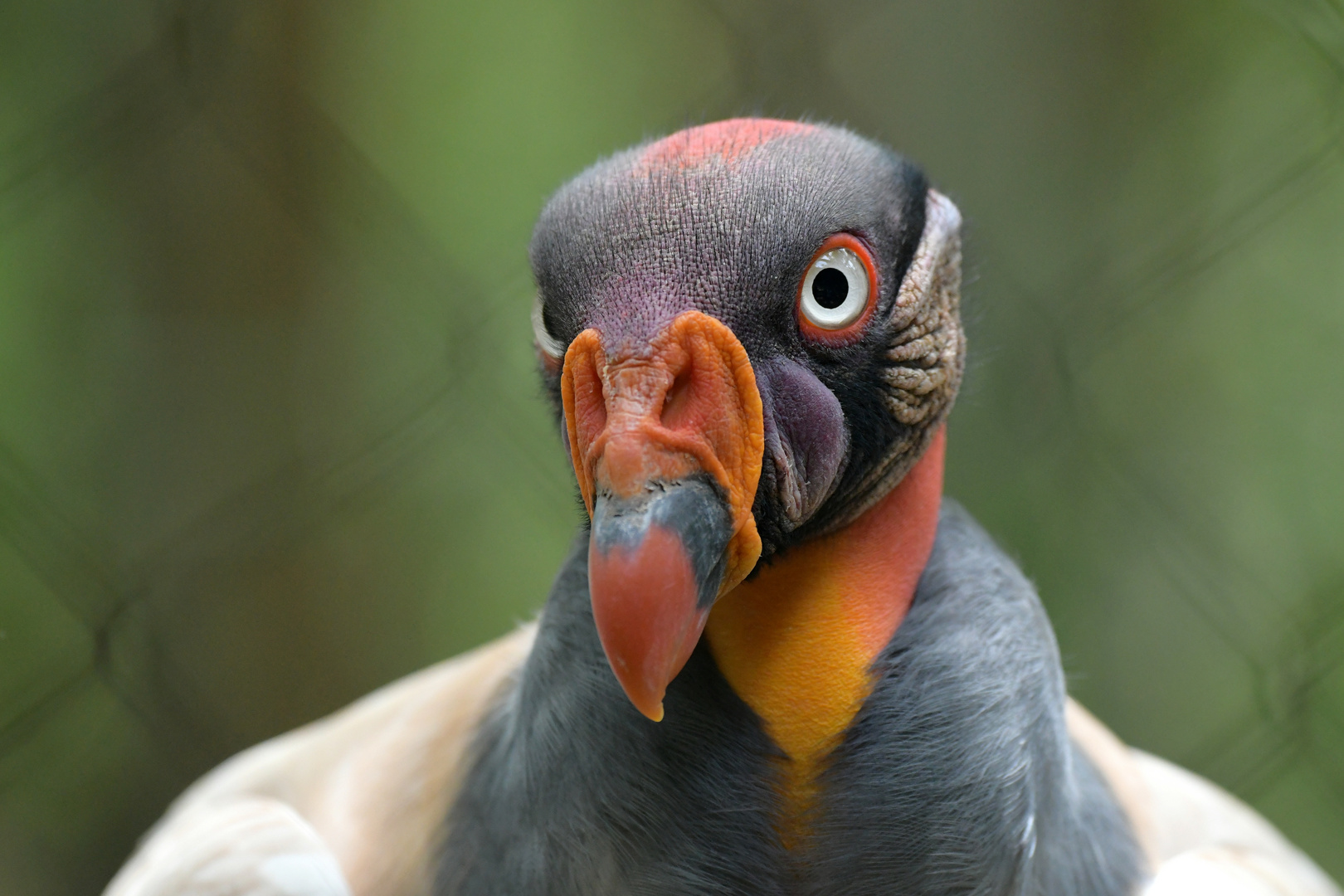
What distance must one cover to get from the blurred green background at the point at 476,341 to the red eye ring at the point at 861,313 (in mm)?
1276

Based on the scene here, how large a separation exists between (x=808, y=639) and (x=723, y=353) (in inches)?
10.3

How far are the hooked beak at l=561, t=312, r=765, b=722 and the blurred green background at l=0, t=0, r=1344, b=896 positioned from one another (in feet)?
4.35

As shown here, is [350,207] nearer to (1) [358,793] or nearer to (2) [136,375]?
(2) [136,375]

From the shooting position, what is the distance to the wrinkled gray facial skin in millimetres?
746

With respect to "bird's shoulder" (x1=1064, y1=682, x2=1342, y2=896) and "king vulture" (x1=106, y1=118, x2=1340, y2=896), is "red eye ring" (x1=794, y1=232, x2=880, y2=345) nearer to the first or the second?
"king vulture" (x1=106, y1=118, x2=1340, y2=896)

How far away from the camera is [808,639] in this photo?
0.88 meters

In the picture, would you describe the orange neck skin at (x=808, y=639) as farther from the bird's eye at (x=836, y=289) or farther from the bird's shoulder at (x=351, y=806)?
the bird's shoulder at (x=351, y=806)

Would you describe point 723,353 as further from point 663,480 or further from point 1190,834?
point 1190,834

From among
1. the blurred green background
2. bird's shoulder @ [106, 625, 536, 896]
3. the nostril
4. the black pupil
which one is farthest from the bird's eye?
the blurred green background

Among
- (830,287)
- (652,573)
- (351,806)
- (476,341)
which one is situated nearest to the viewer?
(652,573)

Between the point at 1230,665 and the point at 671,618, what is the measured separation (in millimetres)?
2189

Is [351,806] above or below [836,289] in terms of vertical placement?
below

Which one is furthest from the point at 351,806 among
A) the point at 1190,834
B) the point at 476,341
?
the point at 476,341

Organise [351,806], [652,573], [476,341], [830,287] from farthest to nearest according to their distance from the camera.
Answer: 1. [476,341]
2. [351,806]
3. [830,287]
4. [652,573]
